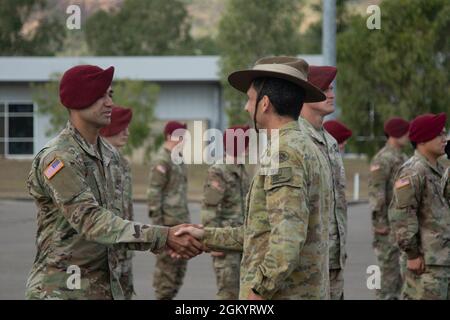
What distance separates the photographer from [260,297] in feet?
16.1

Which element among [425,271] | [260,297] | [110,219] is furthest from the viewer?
[425,271]

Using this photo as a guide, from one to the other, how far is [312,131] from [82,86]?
2.05 meters

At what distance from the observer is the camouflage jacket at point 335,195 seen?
23.4ft

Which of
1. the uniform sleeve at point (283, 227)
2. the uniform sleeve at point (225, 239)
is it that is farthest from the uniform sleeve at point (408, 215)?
the uniform sleeve at point (283, 227)

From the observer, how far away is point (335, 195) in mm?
7234

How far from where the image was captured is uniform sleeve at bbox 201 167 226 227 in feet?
35.0

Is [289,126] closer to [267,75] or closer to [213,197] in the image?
[267,75]

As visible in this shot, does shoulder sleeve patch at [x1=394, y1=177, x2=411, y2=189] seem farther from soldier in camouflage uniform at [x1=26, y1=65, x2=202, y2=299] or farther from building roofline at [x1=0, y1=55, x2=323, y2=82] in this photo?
building roofline at [x1=0, y1=55, x2=323, y2=82]

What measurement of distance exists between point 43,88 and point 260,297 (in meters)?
42.1

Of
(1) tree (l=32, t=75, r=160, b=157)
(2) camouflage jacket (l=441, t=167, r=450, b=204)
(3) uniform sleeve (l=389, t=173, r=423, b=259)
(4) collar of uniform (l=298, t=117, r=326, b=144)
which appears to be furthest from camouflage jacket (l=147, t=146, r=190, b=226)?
(1) tree (l=32, t=75, r=160, b=157)
